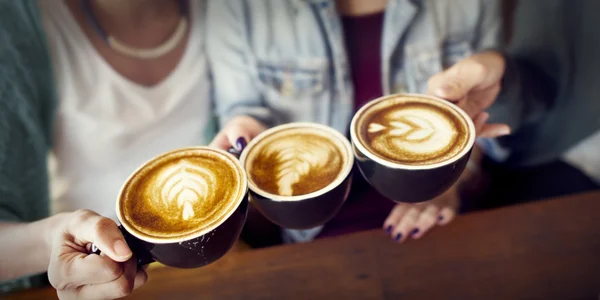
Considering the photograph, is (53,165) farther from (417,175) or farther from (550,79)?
(550,79)

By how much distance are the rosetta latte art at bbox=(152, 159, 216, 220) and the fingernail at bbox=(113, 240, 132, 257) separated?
0.07m

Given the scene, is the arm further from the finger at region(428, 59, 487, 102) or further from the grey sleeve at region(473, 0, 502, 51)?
the grey sleeve at region(473, 0, 502, 51)

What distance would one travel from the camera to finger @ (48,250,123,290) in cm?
45

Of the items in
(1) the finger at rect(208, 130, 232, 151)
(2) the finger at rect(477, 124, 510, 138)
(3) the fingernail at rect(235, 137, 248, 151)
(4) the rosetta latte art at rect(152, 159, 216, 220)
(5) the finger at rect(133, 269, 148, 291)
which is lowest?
(2) the finger at rect(477, 124, 510, 138)

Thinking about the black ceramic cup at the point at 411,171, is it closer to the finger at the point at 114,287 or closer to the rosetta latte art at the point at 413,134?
the rosetta latte art at the point at 413,134

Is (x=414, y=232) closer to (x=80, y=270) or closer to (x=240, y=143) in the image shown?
(x=240, y=143)

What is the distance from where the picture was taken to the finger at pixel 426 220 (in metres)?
0.70

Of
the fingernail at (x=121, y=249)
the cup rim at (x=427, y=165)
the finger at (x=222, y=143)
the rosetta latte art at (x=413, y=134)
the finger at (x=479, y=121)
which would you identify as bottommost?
the finger at (x=479, y=121)

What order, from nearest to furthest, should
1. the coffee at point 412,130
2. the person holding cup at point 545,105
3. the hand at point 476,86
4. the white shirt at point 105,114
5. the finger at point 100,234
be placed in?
the finger at point 100,234 < the coffee at point 412,130 < the hand at point 476,86 < the white shirt at point 105,114 < the person holding cup at point 545,105

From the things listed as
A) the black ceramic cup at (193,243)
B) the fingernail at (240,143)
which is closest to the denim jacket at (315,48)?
the fingernail at (240,143)

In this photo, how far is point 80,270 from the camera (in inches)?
17.8

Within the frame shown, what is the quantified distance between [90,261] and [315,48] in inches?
25.5

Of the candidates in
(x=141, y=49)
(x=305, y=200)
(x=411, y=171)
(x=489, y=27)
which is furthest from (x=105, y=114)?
(x=489, y=27)

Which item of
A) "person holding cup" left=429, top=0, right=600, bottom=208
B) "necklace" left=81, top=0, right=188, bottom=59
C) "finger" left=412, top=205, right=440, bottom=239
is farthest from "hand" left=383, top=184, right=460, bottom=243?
"necklace" left=81, top=0, right=188, bottom=59
